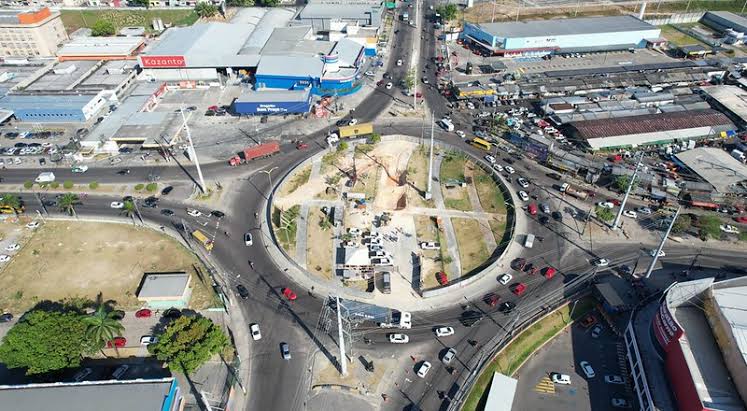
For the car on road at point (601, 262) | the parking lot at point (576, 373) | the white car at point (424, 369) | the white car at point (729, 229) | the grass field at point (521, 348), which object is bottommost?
the parking lot at point (576, 373)

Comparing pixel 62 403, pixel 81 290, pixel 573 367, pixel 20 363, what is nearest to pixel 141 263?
pixel 81 290

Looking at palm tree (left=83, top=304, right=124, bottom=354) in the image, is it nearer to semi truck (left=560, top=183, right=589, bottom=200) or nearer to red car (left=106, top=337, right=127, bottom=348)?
red car (left=106, top=337, right=127, bottom=348)

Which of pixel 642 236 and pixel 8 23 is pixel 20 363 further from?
pixel 8 23

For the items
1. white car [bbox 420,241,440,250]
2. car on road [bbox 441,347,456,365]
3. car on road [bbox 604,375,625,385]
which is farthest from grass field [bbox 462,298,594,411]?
white car [bbox 420,241,440,250]

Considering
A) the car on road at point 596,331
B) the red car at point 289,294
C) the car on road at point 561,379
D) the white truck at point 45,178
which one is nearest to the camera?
the car on road at point 561,379

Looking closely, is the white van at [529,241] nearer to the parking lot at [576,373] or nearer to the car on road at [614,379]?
the parking lot at [576,373]

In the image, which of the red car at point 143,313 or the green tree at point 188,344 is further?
the red car at point 143,313

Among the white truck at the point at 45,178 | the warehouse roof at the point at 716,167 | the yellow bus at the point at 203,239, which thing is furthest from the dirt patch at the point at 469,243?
the white truck at the point at 45,178

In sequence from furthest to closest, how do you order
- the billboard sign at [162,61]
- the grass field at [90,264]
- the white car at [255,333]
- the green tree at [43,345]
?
the billboard sign at [162,61]
the grass field at [90,264]
the white car at [255,333]
the green tree at [43,345]

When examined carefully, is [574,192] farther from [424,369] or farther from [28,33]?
[28,33]
